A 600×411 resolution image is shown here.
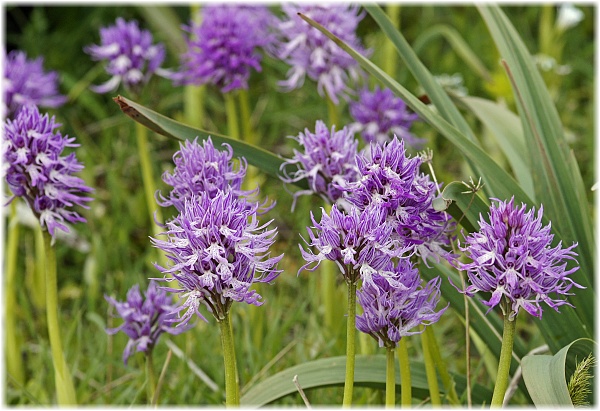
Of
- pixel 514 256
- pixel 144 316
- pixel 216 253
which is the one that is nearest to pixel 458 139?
pixel 514 256

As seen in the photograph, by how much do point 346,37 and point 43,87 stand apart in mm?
919

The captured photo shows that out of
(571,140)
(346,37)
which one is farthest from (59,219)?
(571,140)

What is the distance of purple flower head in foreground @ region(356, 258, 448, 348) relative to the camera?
4.39ft

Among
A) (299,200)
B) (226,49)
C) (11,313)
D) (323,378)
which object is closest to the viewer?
(323,378)

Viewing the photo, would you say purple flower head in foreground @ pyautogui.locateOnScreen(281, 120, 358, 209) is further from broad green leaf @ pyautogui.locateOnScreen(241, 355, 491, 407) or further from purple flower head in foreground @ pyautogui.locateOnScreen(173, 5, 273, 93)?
purple flower head in foreground @ pyautogui.locateOnScreen(173, 5, 273, 93)

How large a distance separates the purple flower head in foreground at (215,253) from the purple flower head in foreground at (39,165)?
1.25 feet

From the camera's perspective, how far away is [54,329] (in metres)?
1.73

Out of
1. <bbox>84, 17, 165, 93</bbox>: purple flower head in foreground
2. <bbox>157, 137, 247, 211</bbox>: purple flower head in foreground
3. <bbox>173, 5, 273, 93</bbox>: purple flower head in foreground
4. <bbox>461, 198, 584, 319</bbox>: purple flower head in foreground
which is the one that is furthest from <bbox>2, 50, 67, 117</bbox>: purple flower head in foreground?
<bbox>461, 198, 584, 319</bbox>: purple flower head in foreground

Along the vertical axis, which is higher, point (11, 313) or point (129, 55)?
point (129, 55)

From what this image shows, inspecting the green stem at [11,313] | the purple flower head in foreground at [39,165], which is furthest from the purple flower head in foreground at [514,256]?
the green stem at [11,313]

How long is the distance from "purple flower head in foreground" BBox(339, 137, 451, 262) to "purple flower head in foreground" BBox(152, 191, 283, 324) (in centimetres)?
17

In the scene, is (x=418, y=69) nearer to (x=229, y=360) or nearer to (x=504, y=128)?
(x=504, y=128)

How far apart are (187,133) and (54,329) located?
0.48 metres

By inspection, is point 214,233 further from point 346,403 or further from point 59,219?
point 59,219
